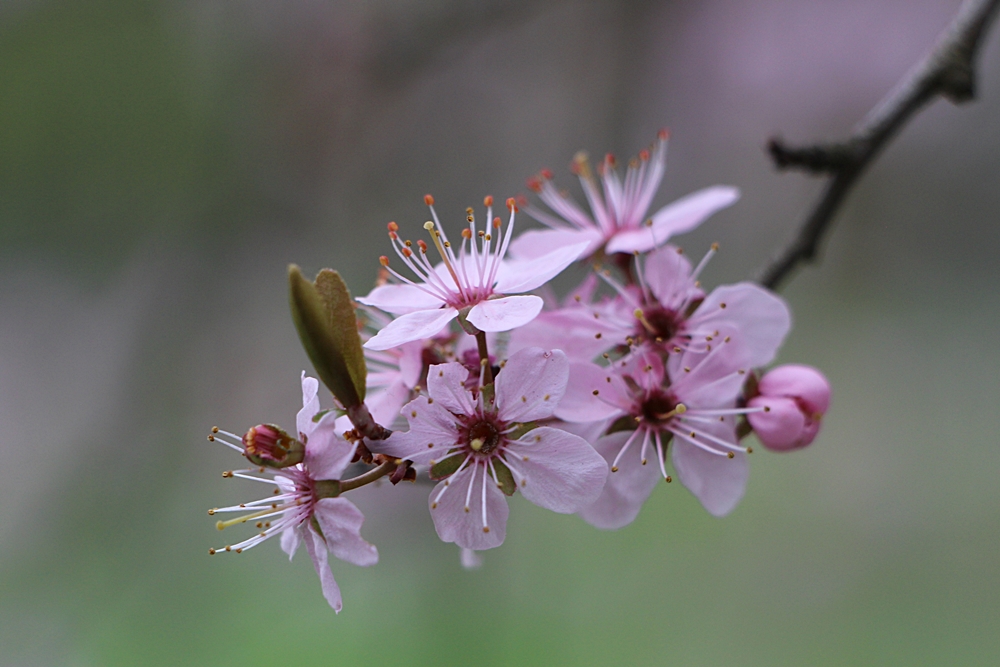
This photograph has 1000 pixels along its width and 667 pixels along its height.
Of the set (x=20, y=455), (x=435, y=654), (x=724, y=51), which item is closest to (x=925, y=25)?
(x=724, y=51)

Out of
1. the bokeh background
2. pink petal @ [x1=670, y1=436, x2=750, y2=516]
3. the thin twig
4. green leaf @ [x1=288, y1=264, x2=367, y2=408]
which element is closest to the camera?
green leaf @ [x1=288, y1=264, x2=367, y2=408]

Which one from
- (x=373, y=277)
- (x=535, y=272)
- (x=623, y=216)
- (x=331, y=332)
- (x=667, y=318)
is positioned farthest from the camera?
(x=373, y=277)

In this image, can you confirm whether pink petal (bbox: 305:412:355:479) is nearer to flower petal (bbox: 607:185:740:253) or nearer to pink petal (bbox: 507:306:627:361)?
pink petal (bbox: 507:306:627:361)

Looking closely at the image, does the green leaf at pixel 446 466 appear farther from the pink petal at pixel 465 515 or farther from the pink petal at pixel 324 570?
the pink petal at pixel 324 570

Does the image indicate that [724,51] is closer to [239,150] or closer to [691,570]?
[239,150]

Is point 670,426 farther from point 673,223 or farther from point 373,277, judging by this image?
point 373,277

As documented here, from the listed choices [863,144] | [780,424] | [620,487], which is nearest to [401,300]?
[620,487]

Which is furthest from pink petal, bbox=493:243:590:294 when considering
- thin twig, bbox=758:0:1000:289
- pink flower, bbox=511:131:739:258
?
thin twig, bbox=758:0:1000:289
